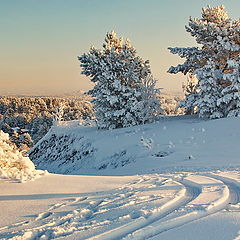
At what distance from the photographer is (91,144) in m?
16.7

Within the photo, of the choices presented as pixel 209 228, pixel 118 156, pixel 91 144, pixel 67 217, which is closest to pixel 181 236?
pixel 209 228

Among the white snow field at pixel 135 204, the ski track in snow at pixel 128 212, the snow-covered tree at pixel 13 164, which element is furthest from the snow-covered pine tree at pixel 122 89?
the ski track in snow at pixel 128 212

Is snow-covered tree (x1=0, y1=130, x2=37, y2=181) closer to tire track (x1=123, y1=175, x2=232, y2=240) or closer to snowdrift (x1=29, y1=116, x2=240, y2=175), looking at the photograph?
Result: tire track (x1=123, y1=175, x2=232, y2=240)

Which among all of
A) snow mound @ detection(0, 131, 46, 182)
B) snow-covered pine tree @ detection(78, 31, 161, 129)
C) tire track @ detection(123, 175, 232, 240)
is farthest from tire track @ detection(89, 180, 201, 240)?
snow-covered pine tree @ detection(78, 31, 161, 129)

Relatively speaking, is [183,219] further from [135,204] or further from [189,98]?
[189,98]

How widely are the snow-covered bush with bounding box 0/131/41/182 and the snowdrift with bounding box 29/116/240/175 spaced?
14.1 ft

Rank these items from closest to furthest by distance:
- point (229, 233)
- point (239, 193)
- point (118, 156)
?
point (229, 233) < point (239, 193) < point (118, 156)

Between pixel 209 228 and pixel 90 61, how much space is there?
19.7 meters

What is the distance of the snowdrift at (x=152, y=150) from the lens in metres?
10.3

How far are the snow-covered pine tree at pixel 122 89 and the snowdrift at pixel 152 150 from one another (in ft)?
8.85

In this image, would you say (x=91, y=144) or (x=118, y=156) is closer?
(x=118, y=156)

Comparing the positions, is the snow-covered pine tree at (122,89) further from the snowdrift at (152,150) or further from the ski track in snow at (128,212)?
the ski track in snow at (128,212)

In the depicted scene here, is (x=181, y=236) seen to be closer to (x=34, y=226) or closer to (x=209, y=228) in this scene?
(x=209, y=228)

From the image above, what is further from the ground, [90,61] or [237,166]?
[90,61]
